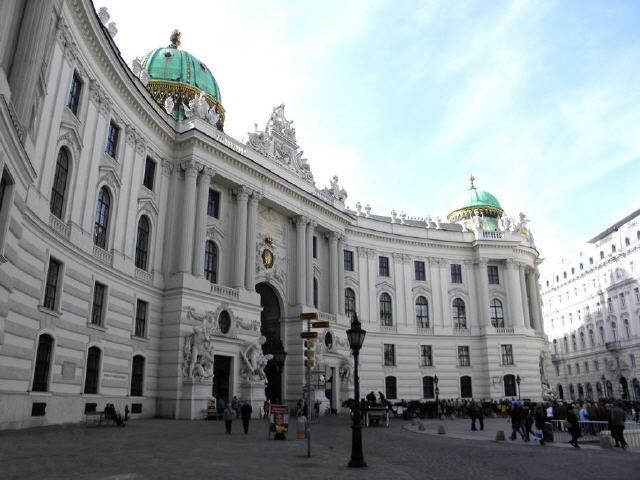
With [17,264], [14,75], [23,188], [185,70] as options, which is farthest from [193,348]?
[185,70]

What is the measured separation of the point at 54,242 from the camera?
22281mm

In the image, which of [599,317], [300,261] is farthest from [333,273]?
[599,317]

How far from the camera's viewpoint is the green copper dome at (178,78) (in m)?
43.5

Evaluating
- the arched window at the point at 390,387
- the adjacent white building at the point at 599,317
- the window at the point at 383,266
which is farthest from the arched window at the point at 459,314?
the adjacent white building at the point at 599,317

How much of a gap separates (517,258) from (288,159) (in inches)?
1133

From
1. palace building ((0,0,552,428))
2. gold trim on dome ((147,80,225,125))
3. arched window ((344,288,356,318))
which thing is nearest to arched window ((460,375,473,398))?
palace building ((0,0,552,428))

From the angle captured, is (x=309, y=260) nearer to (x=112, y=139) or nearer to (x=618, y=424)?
(x=112, y=139)

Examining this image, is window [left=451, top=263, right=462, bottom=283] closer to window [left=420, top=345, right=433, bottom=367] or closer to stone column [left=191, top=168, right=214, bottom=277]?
window [left=420, top=345, right=433, bottom=367]

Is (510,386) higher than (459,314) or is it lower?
lower

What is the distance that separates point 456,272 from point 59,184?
43.2m

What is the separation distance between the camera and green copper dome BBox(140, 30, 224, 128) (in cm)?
4350

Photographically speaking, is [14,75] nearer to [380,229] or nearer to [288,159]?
[288,159]

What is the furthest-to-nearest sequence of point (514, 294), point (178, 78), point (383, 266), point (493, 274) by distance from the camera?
point (493, 274) < point (514, 294) < point (383, 266) < point (178, 78)

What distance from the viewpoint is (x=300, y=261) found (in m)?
42.3
